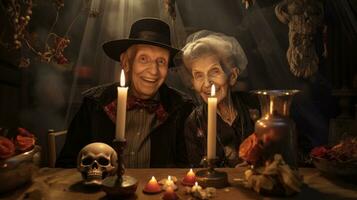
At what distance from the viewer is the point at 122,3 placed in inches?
69.2

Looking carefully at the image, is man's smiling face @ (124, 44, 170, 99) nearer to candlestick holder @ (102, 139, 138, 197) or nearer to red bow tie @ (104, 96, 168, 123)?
red bow tie @ (104, 96, 168, 123)

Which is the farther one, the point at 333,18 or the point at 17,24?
the point at 333,18

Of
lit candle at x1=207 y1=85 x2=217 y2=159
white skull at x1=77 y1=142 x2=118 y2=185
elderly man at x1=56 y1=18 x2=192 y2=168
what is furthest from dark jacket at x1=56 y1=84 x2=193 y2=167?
lit candle at x1=207 y1=85 x2=217 y2=159

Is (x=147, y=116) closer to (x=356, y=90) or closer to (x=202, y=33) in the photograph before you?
(x=202, y=33)

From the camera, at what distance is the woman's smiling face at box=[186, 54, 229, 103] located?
1.75 m

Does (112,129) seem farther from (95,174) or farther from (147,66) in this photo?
(95,174)

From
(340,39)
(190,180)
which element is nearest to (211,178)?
(190,180)

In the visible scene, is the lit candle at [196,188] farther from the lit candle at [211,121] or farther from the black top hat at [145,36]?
the black top hat at [145,36]

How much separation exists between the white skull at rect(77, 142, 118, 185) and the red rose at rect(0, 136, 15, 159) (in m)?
0.23

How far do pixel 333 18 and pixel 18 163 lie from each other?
1.61 m

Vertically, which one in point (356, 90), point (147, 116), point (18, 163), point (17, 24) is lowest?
point (18, 163)

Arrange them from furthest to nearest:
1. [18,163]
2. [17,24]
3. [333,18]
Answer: [333,18] < [17,24] < [18,163]

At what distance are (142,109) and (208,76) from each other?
1.31 feet

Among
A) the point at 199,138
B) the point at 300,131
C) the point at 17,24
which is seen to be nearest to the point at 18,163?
the point at 17,24
